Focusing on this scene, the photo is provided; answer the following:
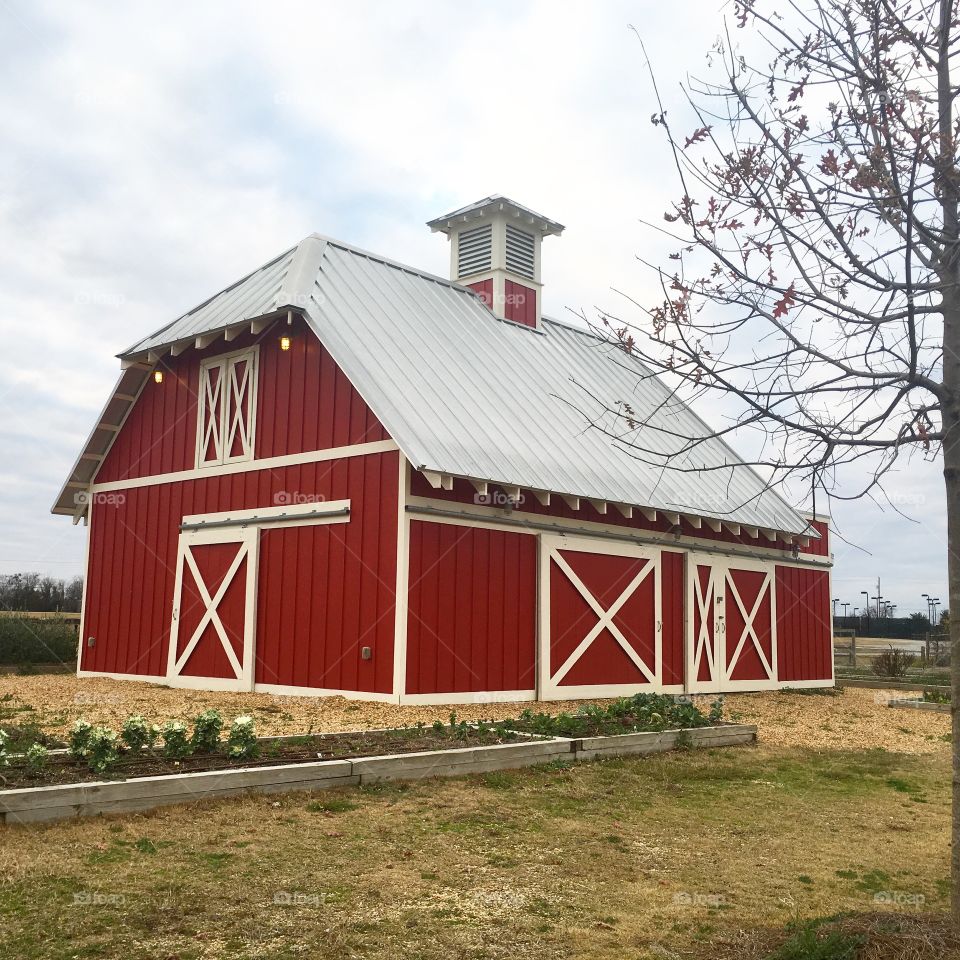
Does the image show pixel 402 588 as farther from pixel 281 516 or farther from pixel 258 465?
pixel 258 465

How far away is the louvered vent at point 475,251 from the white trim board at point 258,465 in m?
7.02

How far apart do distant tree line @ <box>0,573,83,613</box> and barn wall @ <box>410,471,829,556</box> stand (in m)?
18.5

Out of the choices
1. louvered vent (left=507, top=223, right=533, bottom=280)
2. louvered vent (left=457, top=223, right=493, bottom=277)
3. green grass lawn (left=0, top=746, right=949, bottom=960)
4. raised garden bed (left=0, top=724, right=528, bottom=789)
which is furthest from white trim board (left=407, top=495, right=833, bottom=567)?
louvered vent (left=457, top=223, right=493, bottom=277)

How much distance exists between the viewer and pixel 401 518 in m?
12.4

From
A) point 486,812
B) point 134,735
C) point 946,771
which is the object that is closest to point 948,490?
point 486,812

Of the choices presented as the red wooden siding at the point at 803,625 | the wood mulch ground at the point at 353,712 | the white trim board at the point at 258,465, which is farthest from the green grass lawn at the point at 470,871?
the red wooden siding at the point at 803,625

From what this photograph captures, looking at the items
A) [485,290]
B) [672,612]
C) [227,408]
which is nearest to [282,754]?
[227,408]

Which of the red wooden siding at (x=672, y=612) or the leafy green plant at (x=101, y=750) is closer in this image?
the leafy green plant at (x=101, y=750)

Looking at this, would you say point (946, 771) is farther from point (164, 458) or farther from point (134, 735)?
point (164, 458)

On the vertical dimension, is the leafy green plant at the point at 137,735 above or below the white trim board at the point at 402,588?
below

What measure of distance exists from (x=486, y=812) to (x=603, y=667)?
824 cm

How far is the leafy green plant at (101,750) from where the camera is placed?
657 centimetres

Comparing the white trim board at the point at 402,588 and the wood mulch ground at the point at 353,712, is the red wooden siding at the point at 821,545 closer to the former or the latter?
the wood mulch ground at the point at 353,712

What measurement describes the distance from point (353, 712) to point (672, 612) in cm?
668
